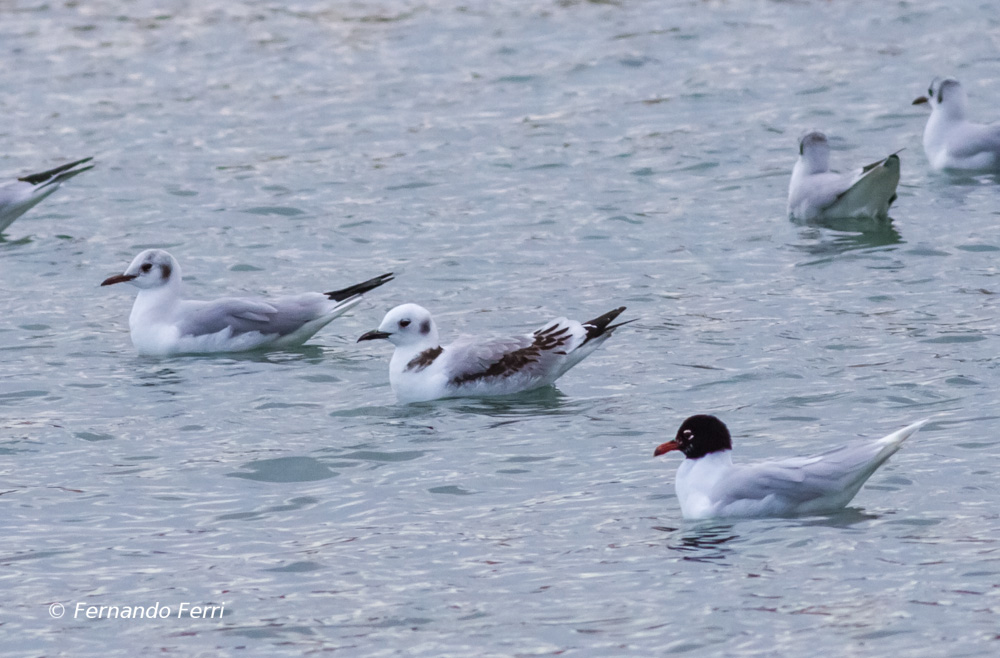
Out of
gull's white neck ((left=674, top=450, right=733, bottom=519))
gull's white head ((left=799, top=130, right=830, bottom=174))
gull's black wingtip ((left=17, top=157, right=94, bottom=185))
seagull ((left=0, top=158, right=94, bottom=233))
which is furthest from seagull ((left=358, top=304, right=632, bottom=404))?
gull's black wingtip ((left=17, top=157, right=94, bottom=185))

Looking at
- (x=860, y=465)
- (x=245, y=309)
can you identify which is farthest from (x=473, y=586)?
(x=245, y=309)

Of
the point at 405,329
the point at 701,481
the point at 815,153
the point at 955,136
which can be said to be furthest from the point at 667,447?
the point at 955,136

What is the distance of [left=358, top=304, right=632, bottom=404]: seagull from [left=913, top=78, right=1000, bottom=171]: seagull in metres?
7.24

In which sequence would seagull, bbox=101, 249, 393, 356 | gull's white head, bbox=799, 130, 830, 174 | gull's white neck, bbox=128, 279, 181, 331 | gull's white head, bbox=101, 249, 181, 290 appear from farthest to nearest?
gull's white head, bbox=799, 130, 830, 174 < gull's white head, bbox=101, 249, 181, 290 < gull's white neck, bbox=128, 279, 181, 331 < seagull, bbox=101, 249, 393, 356

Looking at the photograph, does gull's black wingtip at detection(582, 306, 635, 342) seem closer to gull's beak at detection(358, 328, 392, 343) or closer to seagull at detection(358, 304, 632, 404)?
seagull at detection(358, 304, 632, 404)

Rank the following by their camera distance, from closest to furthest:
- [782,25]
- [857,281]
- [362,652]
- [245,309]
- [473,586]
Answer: [362,652]
[473,586]
[245,309]
[857,281]
[782,25]

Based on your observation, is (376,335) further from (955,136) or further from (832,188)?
(955,136)

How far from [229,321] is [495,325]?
6.99 ft

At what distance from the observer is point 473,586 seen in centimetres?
873

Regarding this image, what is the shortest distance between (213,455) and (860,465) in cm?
412

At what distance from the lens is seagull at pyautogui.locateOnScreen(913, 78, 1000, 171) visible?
1814 cm

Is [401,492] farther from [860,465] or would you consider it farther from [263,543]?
[860,465]

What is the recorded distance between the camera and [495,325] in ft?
46.2

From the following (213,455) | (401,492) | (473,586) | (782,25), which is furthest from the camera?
(782,25)
